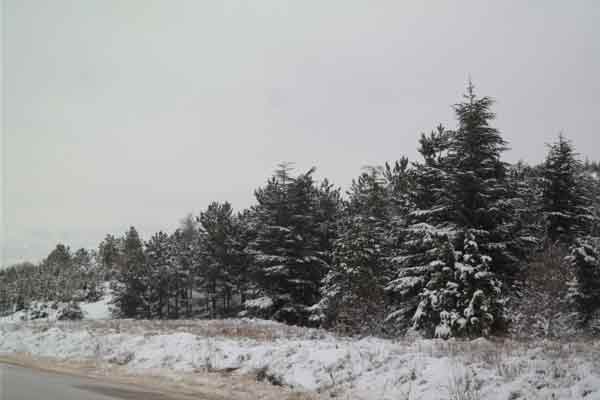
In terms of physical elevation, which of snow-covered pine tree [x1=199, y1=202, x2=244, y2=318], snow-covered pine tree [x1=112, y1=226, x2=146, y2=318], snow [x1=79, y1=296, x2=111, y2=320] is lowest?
snow [x1=79, y1=296, x2=111, y2=320]

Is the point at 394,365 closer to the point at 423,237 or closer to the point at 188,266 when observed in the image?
the point at 423,237

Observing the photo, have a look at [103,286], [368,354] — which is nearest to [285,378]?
[368,354]

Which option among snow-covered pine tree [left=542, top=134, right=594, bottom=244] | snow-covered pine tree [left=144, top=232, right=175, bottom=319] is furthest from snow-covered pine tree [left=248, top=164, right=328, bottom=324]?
snow-covered pine tree [left=144, top=232, right=175, bottom=319]

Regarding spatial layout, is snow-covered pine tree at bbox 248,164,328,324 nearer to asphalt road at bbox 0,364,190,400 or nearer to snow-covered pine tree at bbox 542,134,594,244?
snow-covered pine tree at bbox 542,134,594,244

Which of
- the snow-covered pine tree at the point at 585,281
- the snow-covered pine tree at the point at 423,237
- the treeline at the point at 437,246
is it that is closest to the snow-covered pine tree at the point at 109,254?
the treeline at the point at 437,246

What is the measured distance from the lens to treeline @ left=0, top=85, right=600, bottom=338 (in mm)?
20703

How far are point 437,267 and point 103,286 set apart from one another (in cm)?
9692

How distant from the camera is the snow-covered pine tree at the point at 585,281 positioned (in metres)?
23.2

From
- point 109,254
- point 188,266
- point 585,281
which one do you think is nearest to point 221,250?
point 188,266

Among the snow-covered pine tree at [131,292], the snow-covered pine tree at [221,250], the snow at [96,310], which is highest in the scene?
the snow-covered pine tree at [221,250]

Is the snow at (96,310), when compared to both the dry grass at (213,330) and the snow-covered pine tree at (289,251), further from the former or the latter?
the dry grass at (213,330)

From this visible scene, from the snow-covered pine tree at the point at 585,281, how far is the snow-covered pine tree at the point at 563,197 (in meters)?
5.78

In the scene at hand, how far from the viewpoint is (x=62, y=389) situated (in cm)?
1022

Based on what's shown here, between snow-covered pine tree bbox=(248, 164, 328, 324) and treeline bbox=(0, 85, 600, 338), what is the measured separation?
0.10 metres
